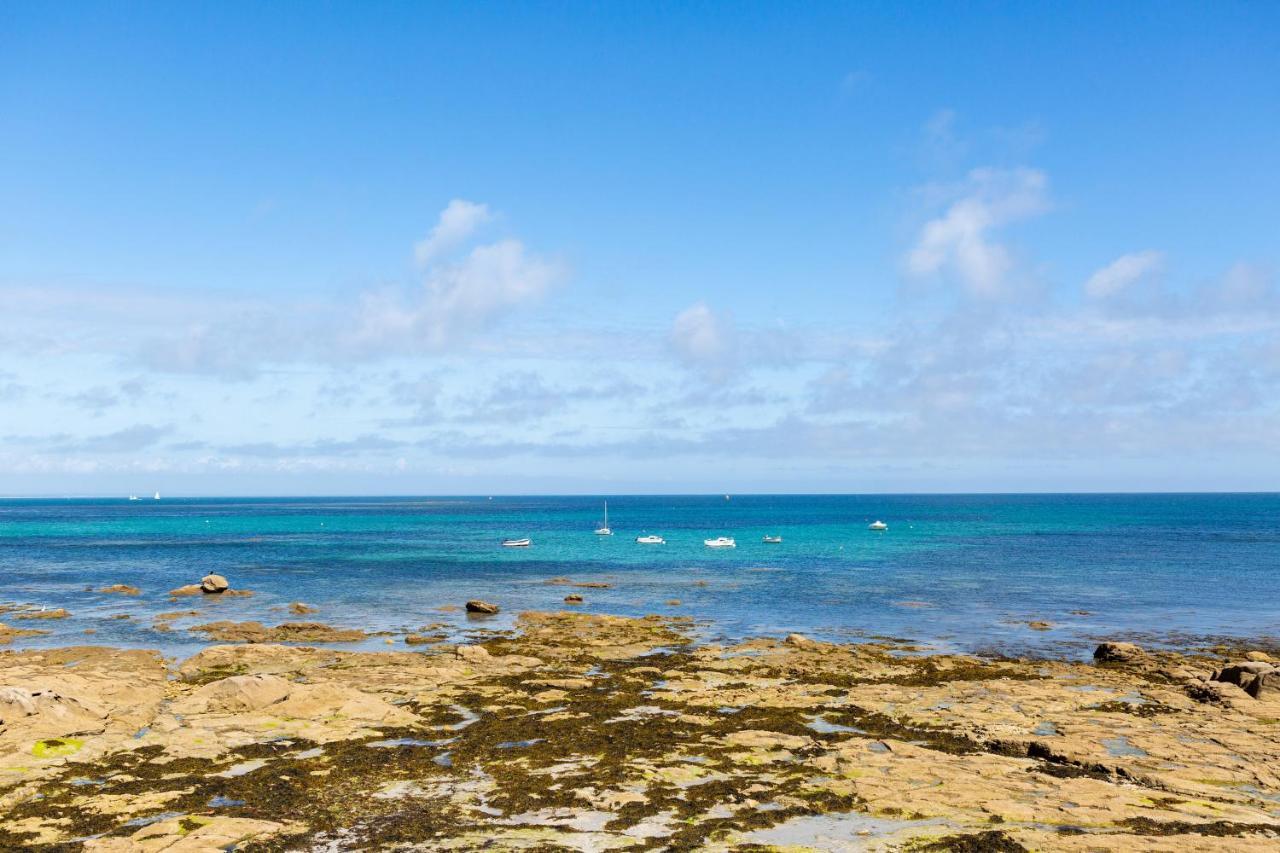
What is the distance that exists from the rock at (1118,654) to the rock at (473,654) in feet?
90.1

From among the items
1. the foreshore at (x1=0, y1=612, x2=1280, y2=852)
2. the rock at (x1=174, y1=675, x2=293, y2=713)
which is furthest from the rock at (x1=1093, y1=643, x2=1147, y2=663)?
the rock at (x1=174, y1=675, x2=293, y2=713)

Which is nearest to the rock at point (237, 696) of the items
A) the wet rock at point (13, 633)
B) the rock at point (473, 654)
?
the rock at point (473, 654)

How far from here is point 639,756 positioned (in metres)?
22.9

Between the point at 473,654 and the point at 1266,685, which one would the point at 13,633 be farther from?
the point at 1266,685

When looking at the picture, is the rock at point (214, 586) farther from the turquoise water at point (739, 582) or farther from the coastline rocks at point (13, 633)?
the coastline rocks at point (13, 633)

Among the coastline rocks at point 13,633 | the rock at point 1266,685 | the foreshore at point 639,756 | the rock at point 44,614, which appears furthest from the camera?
the rock at point 44,614

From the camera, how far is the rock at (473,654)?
37.0 m

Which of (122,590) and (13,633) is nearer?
(13,633)

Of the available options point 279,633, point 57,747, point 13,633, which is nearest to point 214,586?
point 13,633

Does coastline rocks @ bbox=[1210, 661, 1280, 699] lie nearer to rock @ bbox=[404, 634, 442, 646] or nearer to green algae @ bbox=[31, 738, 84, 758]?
rock @ bbox=[404, 634, 442, 646]

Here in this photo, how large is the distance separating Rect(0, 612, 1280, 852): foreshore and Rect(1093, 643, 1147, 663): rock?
29.5 inches

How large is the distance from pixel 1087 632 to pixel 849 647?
16.1m

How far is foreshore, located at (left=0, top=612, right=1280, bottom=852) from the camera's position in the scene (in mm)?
17797

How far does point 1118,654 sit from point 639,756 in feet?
86.1
